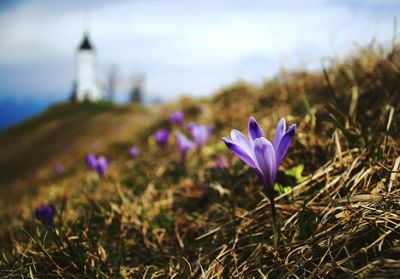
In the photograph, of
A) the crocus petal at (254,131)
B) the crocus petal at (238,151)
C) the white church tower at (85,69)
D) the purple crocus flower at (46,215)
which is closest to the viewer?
the crocus petal at (238,151)

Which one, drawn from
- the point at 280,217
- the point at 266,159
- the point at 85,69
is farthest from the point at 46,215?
the point at 85,69

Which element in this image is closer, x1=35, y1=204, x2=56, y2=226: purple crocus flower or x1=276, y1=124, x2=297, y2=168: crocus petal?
x1=276, y1=124, x2=297, y2=168: crocus petal

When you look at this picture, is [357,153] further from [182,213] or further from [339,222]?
[182,213]

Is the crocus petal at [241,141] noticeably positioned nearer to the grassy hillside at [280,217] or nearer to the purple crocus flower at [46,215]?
the grassy hillside at [280,217]

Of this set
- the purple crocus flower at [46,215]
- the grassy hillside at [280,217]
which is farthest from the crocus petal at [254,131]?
the purple crocus flower at [46,215]

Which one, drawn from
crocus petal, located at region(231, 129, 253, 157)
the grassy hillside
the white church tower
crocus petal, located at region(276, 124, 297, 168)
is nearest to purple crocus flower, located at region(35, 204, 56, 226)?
the grassy hillside

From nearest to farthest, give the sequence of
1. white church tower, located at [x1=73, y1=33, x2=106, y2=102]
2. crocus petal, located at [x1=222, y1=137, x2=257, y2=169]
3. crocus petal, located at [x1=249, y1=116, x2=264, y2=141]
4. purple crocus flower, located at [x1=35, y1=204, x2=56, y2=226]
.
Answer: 1. crocus petal, located at [x1=222, y1=137, x2=257, y2=169]
2. crocus petal, located at [x1=249, y1=116, x2=264, y2=141]
3. purple crocus flower, located at [x1=35, y1=204, x2=56, y2=226]
4. white church tower, located at [x1=73, y1=33, x2=106, y2=102]

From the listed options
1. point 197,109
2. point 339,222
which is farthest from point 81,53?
point 339,222

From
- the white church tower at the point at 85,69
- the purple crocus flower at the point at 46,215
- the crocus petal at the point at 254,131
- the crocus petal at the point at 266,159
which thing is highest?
the crocus petal at the point at 254,131

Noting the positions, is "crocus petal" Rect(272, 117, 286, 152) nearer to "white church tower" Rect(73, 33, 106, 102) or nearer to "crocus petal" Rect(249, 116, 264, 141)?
"crocus petal" Rect(249, 116, 264, 141)
